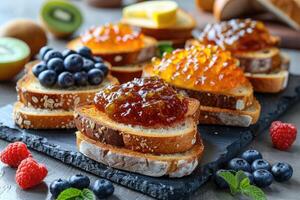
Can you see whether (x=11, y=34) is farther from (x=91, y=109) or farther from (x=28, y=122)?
(x=91, y=109)

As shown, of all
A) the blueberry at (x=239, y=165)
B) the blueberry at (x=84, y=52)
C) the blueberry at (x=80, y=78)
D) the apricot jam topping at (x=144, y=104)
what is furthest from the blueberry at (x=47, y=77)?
the blueberry at (x=239, y=165)

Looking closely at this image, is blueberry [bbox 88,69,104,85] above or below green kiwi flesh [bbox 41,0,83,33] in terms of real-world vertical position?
above

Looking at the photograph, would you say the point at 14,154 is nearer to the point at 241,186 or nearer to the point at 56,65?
the point at 56,65

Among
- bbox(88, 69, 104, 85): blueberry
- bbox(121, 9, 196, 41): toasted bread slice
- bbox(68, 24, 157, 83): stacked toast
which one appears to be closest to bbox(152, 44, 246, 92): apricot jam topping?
bbox(88, 69, 104, 85): blueberry

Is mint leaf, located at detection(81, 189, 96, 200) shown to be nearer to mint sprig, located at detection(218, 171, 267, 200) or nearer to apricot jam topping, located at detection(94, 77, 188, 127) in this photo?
apricot jam topping, located at detection(94, 77, 188, 127)

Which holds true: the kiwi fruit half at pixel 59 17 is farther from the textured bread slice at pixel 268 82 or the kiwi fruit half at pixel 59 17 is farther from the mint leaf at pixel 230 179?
the mint leaf at pixel 230 179

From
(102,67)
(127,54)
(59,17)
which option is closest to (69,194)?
(102,67)
